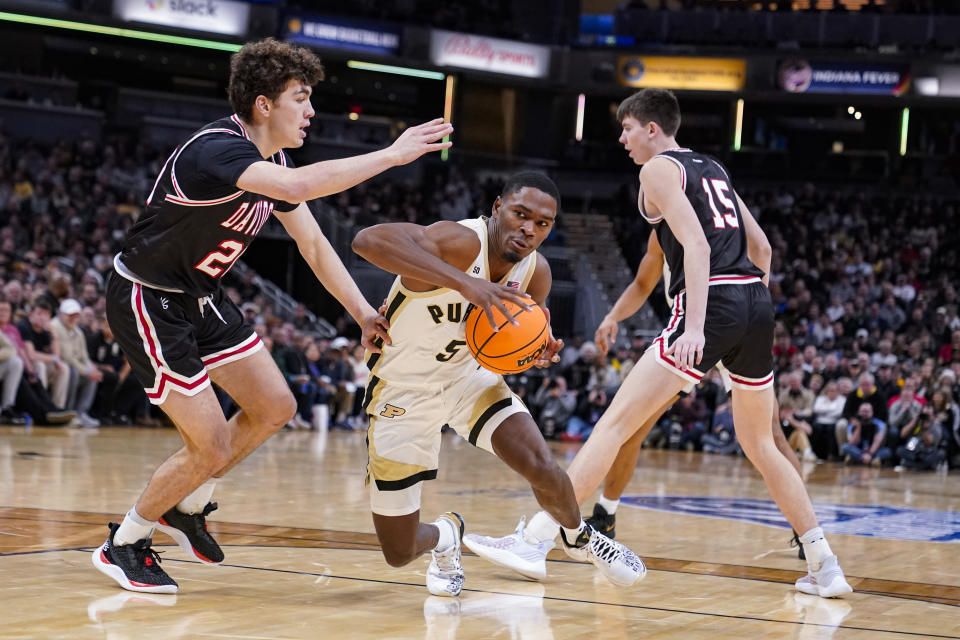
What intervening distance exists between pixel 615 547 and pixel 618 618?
476 millimetres

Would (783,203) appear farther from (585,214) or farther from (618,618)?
(618,618)

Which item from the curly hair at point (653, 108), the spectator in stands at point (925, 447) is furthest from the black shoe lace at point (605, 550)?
the spectator in stands at point (925, 447)

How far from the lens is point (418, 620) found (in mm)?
4117

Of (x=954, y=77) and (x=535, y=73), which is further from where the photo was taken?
(x=535, y=73)

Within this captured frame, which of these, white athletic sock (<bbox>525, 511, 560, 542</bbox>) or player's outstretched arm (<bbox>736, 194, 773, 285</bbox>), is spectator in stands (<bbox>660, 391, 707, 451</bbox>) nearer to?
player's outstretched arm (<bbox>736, 194, 773, 285</bbox>)

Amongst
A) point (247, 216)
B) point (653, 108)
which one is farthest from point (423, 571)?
point (653, 108)

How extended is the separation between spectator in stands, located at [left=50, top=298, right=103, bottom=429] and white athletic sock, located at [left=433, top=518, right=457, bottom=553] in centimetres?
910

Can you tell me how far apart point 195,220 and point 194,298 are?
36 centimetres

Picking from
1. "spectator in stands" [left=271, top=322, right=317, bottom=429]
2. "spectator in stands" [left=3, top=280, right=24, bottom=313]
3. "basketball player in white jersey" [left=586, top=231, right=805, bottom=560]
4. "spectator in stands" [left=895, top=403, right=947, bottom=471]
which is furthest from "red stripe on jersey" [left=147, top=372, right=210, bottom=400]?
"spectator in stands" [left=895, top=403, right=947, bottom=471]

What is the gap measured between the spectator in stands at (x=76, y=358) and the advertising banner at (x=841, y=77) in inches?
791

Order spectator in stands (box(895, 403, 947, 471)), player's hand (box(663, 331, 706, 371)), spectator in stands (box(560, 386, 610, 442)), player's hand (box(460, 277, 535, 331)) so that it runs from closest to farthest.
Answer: player's hand (box(460, 277, 535, 331)) < player's hand (box(663, 331, 706, 371)) < spectator in stands (box(895, 403, 947, 471)) < spectator in stands (box(560, 386, 610, 442))

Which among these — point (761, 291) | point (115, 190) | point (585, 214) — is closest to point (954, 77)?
point (585, 214)

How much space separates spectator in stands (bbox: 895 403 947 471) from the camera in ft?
45.2

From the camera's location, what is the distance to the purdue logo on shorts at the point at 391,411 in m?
4.58
